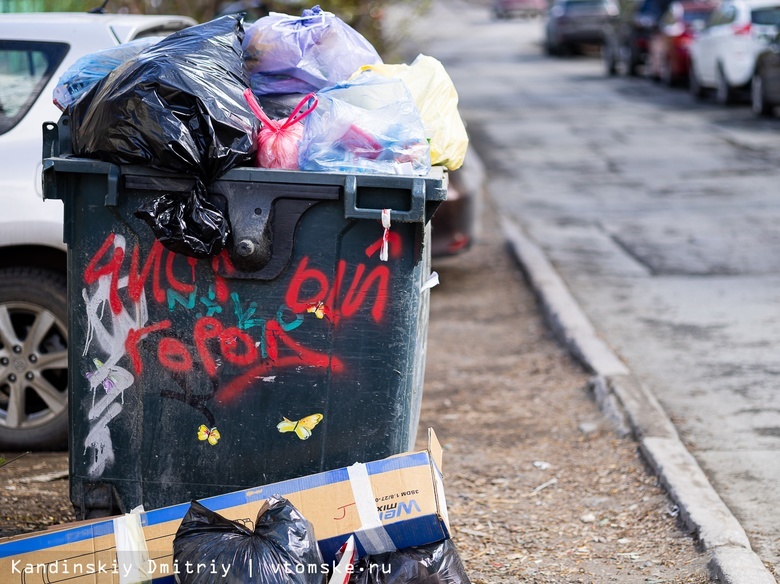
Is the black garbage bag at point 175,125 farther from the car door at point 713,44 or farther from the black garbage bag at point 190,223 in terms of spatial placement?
the car door at point 713,44

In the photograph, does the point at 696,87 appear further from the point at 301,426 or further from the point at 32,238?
the point at 301,426

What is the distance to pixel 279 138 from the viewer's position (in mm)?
3395

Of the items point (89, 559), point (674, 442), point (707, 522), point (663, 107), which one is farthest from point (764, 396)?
point (663, 107)

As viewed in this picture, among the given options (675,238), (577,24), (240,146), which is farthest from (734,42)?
(240,146)

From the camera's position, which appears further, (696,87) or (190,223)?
(696,87)

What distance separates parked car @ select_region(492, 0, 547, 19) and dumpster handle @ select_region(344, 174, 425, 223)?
47.7 metres

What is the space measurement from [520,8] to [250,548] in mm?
48361

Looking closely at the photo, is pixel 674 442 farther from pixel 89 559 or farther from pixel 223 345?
pixel 89 559

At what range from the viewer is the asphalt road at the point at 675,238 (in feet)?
17.2

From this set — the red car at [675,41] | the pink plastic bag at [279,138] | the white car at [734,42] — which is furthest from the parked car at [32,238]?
the red car at [675,41]

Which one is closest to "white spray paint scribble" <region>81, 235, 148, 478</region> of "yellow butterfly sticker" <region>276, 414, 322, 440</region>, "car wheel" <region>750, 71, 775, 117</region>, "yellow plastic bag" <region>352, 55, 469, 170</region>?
"yellow butterfly sticker" <region>276, 414, 322, 440</region>

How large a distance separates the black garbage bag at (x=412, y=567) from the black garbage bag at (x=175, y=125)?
3.44 feet

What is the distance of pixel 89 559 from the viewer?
318 centimetres

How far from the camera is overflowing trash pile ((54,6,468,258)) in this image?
3.25 m
